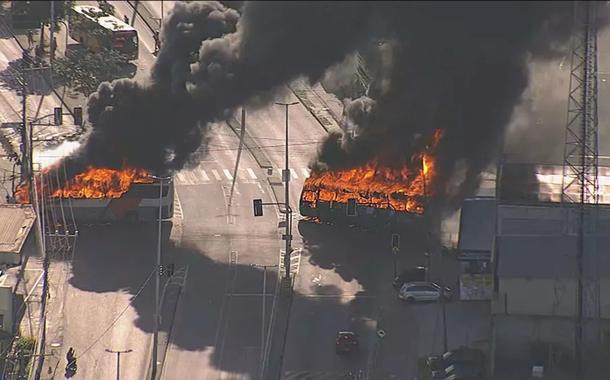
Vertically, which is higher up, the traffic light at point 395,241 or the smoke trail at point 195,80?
the smoke trail at point 195,80

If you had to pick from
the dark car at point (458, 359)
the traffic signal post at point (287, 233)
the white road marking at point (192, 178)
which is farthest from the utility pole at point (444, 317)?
the white road marking at point (192, 178)

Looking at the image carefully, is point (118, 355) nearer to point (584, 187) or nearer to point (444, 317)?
point (444, 317)

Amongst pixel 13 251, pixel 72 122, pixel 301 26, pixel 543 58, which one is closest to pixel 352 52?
pixel 301 26

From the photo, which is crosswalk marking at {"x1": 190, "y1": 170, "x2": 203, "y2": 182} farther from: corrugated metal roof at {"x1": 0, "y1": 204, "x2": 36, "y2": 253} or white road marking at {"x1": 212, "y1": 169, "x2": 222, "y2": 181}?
corrugated metal roof at {"x1": 0, "y1": 204, "x2": 36, "y2": 253}

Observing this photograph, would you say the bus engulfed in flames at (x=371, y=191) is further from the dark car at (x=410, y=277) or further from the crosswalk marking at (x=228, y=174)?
the crosswalk marking at (x=228, y=174)

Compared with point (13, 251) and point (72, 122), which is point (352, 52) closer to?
point (13, 251)

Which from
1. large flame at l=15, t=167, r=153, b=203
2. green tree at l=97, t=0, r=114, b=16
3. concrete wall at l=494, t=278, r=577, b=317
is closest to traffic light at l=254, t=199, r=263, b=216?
large flame at l=15, t=167, r=153, b=203

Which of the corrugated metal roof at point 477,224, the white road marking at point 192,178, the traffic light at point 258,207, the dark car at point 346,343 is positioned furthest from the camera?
the white road marking at point 192,178

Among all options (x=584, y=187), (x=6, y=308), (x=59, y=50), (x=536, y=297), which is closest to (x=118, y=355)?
(x=6, y=308)
